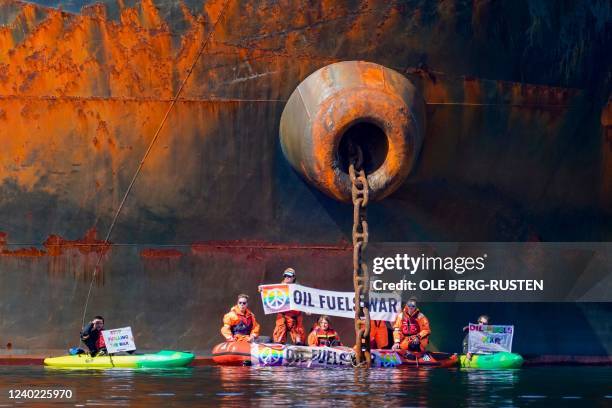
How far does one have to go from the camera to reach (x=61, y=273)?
59.0ft

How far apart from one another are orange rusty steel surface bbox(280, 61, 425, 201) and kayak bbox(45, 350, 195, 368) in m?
2.60

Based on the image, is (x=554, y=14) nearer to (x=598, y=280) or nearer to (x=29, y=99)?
(x=598, y=280)

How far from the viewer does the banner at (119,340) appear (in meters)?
17.7

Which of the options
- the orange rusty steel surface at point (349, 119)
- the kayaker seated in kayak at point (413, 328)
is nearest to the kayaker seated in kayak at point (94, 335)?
the orange rusty steel surface at point (349, 119)

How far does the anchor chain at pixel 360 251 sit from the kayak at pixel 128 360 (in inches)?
79.1

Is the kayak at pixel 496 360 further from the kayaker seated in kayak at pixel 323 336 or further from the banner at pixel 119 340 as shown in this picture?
the banner at pixel 119 340

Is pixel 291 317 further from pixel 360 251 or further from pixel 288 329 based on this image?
pixel 360 251

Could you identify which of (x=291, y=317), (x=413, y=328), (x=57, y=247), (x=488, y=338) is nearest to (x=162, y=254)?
(x=57, y=247)

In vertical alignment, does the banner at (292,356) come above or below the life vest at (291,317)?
below

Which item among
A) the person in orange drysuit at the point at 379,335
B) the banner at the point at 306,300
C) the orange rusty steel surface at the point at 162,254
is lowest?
the person in orange drysuit at the point at 379,335

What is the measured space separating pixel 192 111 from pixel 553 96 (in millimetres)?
4255

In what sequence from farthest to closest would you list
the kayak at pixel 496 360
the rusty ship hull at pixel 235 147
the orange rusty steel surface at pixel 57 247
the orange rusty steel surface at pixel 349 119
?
the kayak at pixel 496 360, the orange rusty steel surface at pixel 57 247, the rusty ship hull at pixel 235 147, the orange rusty steel surface at pixel 349 119

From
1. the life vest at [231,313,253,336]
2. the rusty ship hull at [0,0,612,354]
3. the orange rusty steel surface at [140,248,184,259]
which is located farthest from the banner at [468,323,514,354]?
the orange rusty steel surface at [140,248,184,259]

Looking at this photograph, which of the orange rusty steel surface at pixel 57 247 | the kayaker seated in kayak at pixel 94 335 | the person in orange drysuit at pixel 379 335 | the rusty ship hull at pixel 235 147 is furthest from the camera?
the person in orange drysuit at pixel 379 335
